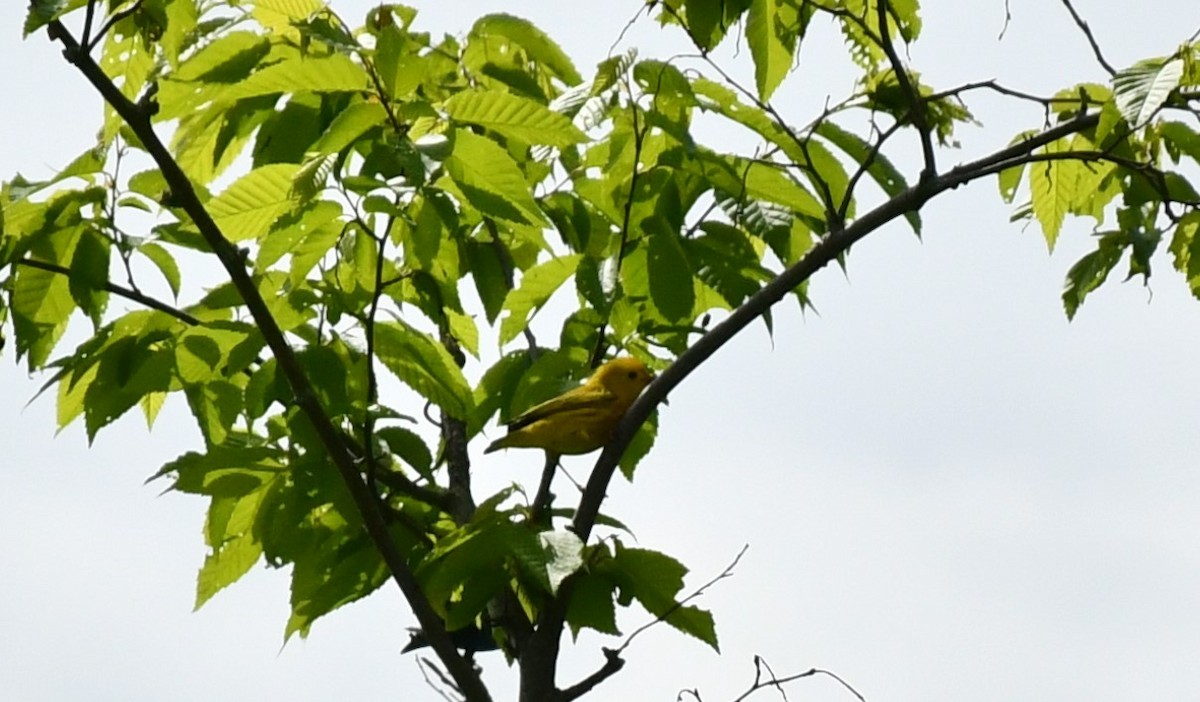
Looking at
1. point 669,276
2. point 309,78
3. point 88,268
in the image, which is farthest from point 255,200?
point 669,276

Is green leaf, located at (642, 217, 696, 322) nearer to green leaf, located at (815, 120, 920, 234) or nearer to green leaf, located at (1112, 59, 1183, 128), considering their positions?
green leaf, located at (815, 120, 920, 234)

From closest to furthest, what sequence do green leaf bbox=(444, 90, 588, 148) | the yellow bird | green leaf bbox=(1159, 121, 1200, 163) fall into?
green leaf bbox=(444, 90, 588, 148)
the yellow bird
green leaf bbox=(1159, 121, 1200, 163)

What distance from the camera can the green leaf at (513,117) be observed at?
2.61 meters

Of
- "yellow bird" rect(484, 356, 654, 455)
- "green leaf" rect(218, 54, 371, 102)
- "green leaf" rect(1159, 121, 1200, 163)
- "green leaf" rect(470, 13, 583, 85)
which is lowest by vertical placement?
"yellow bird" rect(484, 356, 654, 455)

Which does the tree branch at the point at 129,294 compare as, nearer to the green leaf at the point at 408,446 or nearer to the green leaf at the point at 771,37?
the green leaf at the point at 408,446

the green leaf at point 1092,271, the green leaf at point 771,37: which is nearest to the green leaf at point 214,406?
the green leaf at point 771,37

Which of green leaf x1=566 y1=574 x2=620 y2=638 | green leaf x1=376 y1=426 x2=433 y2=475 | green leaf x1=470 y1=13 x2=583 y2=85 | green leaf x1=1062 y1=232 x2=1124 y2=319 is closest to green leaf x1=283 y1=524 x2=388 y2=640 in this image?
green leaf x1=376 y1=426 x2=433 y2=475

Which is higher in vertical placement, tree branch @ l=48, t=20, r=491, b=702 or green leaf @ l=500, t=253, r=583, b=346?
green leaf @ l=500, t=253, r=583, b=346

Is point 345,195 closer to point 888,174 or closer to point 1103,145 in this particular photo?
point 888,174

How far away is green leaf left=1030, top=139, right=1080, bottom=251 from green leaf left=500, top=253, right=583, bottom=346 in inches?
44.8

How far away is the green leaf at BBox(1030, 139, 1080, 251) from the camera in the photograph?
345 centimetres

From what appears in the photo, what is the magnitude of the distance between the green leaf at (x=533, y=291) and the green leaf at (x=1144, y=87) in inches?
47.7

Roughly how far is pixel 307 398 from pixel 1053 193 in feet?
6.12

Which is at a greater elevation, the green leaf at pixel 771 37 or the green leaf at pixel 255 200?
the green leaf at pixel 771 37
